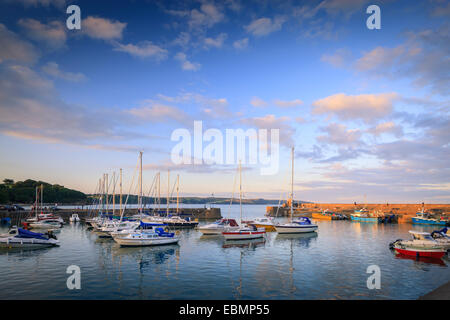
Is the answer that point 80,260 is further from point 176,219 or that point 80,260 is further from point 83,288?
point 176,219

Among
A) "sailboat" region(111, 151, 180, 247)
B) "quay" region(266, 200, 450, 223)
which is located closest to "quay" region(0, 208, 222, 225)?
"quay" region(266, 200, 450, 223)

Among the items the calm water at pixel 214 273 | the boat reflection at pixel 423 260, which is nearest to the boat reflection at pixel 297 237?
the calm water at pixel 214 273

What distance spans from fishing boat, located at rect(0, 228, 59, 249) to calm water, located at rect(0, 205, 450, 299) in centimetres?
199

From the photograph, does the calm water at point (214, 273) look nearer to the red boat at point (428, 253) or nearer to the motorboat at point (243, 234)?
the red boat at point (428, 253)

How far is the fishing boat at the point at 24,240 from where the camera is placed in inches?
1420

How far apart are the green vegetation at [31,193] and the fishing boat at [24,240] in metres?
106

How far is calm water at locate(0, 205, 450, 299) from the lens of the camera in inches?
772

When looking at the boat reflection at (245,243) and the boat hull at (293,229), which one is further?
the boat hull at (293,229)

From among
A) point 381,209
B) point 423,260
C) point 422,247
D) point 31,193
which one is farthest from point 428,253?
point 31,193

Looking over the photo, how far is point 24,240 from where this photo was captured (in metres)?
36.4

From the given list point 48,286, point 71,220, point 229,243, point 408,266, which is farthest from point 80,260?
point 71,220

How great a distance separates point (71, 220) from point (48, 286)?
2610 inches

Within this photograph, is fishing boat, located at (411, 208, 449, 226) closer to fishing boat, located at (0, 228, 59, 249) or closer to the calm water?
the calm water

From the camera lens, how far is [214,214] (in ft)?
326
